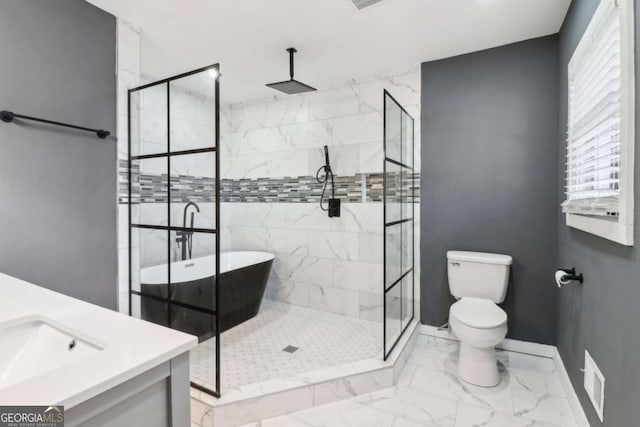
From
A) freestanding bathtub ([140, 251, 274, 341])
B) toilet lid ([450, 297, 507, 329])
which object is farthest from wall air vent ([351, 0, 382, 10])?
toilet lid ([450, 297, 507, 329])

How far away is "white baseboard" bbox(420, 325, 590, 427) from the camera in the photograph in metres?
1.88

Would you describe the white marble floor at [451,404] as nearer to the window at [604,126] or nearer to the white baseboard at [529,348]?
the white baseboard at [529,348]

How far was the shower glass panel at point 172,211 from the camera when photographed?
2.15 m

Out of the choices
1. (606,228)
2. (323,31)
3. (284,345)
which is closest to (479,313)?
(606,228)

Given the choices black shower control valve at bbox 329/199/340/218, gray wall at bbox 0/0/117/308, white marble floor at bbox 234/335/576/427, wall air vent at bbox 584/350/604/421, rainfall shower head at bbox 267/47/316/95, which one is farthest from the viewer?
black shower control valve at bbox 329/199/340/218

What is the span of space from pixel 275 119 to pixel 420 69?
5.69 feet

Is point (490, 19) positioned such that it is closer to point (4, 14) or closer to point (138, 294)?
point (4, 14)

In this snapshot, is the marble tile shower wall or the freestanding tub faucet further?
the marble tile shower wall

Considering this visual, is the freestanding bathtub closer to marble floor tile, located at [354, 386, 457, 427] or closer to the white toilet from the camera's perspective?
marble floor tile, located at [354, 386, 457, 427]

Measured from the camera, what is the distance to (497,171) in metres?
2.69

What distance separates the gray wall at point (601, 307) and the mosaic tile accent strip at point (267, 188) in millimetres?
1201

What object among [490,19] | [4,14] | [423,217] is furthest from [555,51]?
[4,14]

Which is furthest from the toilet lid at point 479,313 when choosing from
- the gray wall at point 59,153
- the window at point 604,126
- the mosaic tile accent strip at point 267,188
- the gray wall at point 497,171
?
the gray wall at point 59,153

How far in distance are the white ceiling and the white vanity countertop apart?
189cm
